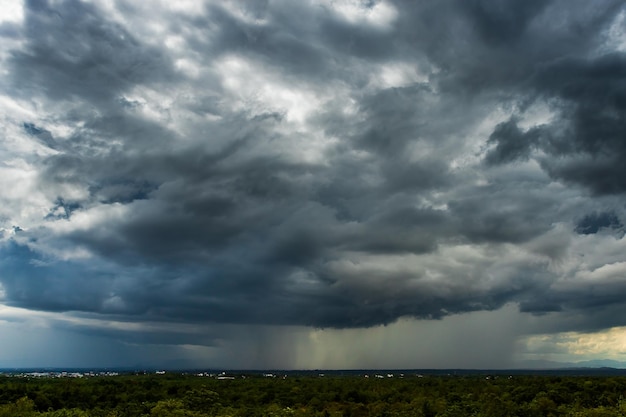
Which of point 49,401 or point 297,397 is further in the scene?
point 297,397

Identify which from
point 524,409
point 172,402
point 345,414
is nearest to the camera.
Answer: point 172,402

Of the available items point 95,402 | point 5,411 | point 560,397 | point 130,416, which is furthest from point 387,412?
Result: point 95,402

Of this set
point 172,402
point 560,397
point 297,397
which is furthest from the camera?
point 297,397

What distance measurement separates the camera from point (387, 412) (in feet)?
286

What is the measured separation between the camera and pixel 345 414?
95000 mm

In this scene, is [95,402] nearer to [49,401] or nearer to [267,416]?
[49,401]

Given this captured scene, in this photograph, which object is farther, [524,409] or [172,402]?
[524,409]

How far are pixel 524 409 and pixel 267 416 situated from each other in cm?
4094

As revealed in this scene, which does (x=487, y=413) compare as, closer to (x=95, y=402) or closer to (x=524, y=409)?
(x=524, y=409)

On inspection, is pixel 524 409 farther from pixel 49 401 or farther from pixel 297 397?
pixel 49 401

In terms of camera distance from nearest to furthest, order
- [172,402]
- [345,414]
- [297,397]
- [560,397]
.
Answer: [172,402] → [345,414] → [560,397] → [297,397]

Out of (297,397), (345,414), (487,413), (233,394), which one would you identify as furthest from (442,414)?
(233,394)

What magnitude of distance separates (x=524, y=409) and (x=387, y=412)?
21304 mm

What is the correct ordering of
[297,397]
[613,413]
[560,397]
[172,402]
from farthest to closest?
[297,397]
[560,397]
[172,402]
[613,413]
